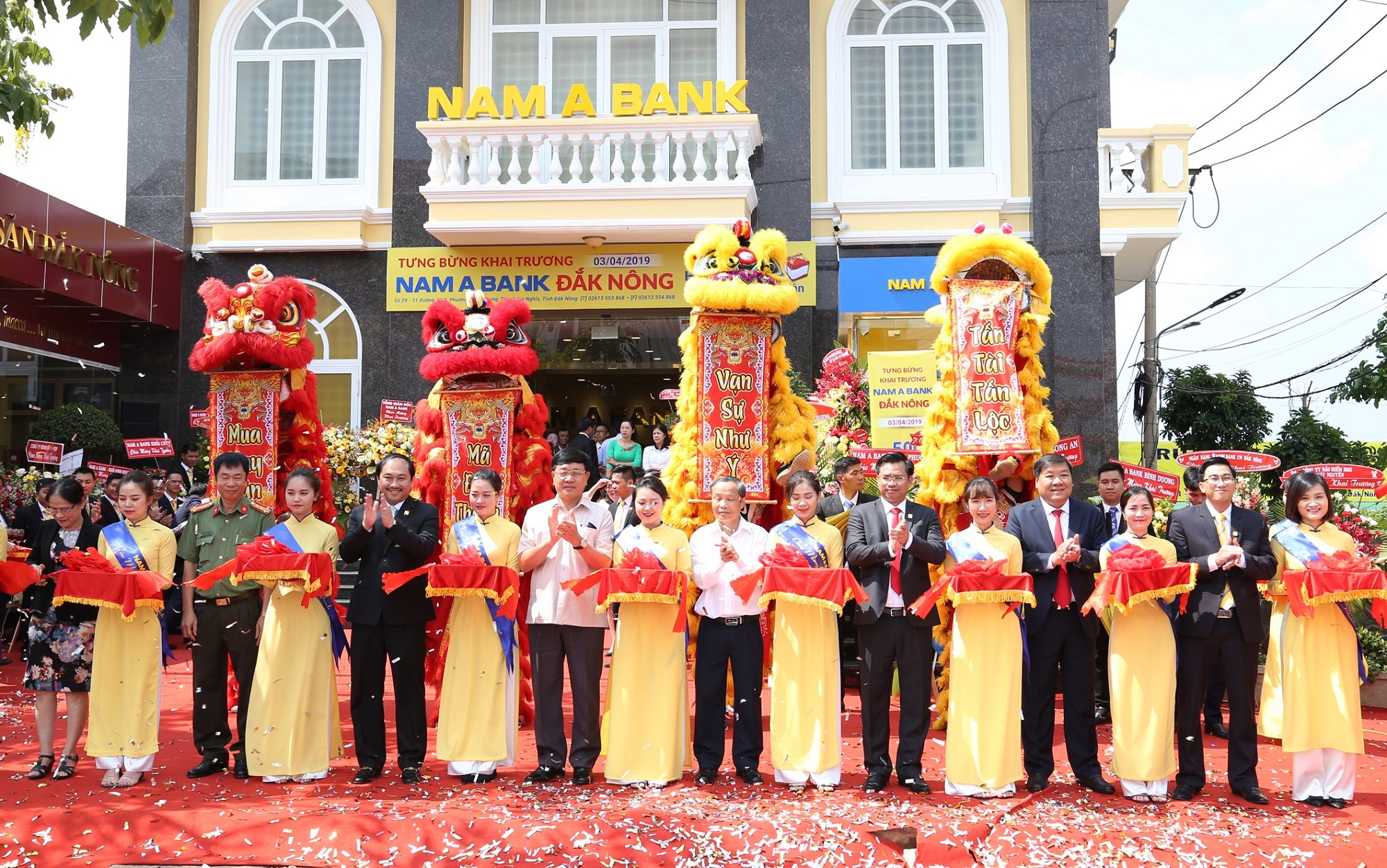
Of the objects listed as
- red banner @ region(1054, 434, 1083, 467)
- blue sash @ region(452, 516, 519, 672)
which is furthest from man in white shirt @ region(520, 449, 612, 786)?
red banner @ region(1054, 434, 1083, 467)

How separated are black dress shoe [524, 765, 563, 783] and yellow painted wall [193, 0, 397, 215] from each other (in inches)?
355

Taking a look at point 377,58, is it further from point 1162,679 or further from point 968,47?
point 1162,679

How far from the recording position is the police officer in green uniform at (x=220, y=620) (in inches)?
215

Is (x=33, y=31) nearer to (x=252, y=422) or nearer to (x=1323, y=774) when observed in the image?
(x=252, y=422)

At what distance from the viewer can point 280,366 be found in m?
7.04

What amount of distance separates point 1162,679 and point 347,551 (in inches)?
150

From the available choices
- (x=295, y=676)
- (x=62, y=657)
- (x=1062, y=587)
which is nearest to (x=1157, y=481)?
(x=1062, y=587)

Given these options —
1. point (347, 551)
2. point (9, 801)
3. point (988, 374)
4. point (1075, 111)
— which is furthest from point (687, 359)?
point (1075, 111)

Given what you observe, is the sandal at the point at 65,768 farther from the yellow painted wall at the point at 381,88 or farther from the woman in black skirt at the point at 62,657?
the yellow painted wall at the point at 381,88

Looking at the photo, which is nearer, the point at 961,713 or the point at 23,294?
the point at 961,713

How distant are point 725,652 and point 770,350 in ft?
7.55

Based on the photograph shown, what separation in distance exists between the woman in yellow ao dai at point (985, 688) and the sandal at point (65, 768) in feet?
13.5

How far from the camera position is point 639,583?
203 inches

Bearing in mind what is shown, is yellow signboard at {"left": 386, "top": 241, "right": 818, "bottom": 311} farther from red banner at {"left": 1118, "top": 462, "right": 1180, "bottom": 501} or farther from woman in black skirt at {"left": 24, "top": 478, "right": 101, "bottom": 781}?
woman in black skirt at {"left": 24, "top": 478, "right": 101, "bottom": 781}
